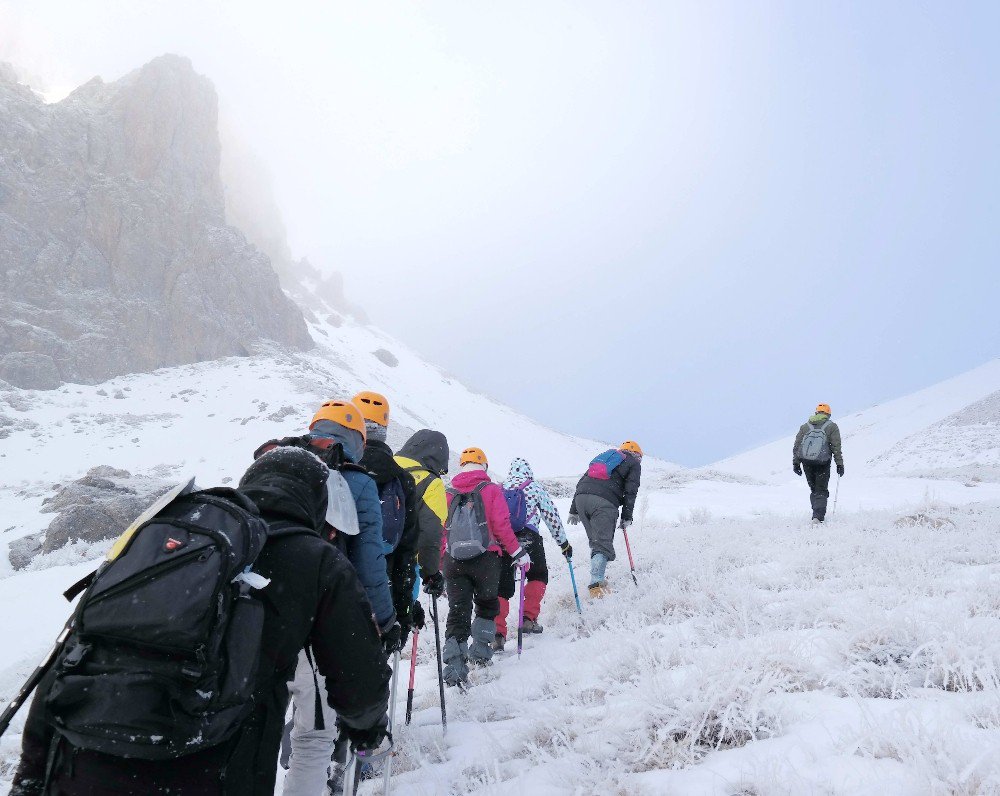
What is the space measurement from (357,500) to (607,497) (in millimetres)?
5676

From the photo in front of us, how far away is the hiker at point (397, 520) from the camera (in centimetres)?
398

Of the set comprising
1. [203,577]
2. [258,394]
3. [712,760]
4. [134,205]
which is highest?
[134,205]

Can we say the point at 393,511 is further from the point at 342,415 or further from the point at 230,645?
the point at 230,645

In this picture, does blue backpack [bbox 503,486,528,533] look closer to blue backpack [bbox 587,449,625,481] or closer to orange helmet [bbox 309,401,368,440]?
blue backpack [bbox 587,449,625,481]

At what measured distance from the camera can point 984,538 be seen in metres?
6.97

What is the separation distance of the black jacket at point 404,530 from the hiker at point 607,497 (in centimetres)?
427

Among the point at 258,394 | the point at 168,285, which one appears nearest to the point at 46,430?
the point at 258,394

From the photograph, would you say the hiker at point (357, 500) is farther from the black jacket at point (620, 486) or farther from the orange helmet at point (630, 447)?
the orange helmet at point (630, 447)

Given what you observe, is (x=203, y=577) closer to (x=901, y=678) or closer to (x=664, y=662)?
(x=664, y=662)

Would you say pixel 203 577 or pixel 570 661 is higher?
pixel 203 577

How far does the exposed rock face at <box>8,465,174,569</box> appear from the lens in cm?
1462

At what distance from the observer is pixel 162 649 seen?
1.61 metres

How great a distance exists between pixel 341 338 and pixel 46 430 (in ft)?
145

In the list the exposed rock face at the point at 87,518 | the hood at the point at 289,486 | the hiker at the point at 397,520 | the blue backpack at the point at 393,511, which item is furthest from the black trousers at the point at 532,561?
the exposed rock face at the point at 87,518
